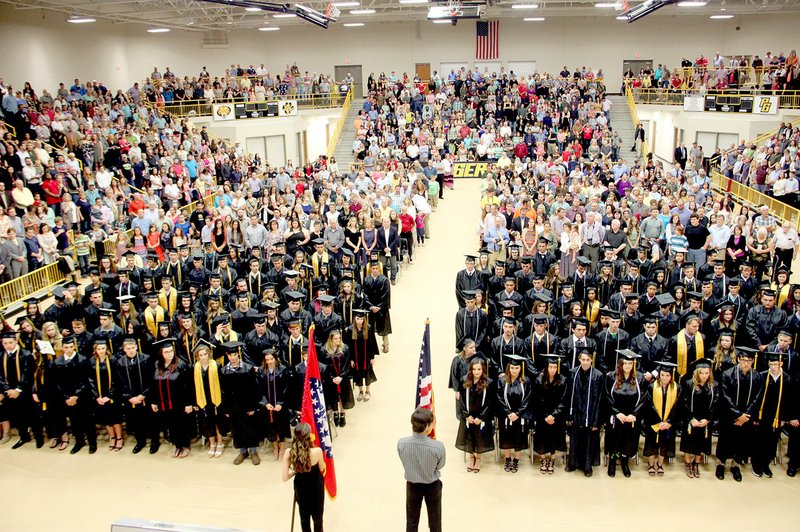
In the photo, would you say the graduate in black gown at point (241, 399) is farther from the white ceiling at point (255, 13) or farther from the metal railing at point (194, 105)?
the metal railing at point (194, 105)

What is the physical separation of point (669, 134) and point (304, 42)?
19192mm

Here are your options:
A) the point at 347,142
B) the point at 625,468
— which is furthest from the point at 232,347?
the point at 347,142

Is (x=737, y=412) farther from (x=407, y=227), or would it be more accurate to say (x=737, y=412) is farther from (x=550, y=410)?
(x=407, y=227)

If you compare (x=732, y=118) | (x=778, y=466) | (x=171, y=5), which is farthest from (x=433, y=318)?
(x=171, y=5)

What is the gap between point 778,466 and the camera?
7.68 meters

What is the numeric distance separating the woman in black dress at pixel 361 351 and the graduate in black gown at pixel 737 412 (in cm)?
426

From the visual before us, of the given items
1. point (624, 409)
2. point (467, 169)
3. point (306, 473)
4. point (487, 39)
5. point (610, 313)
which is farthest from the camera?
point (487, 39)

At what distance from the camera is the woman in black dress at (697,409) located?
7.34 metres

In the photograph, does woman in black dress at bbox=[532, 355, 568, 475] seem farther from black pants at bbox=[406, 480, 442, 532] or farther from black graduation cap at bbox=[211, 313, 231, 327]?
black graduation cap at bbox=[211, 313, 231, 327]

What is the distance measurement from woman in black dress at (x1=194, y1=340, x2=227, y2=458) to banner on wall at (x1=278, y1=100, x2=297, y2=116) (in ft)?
73.9

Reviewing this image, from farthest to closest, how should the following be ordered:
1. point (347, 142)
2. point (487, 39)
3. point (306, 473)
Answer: point (487, 39) < point (347, 142) < point (306, 473)

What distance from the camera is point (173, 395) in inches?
317

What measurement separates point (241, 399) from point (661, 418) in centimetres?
460

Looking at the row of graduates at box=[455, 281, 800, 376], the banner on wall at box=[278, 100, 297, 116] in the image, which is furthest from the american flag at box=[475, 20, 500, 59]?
the row of graduates at box=[455, 281, 800, 376]
